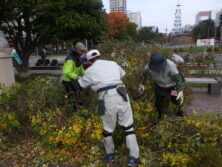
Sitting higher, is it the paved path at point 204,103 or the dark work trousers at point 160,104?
the dark work trousers at point 160,104

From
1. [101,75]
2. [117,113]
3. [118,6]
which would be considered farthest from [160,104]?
[118,6]

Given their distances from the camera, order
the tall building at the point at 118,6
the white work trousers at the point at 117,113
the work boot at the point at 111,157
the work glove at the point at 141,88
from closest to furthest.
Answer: the white work trousers at the point at 117,113 → the work boot at the point at 111,157 → the work glove at the point at 141,88 → the tall building at the point at 118,6

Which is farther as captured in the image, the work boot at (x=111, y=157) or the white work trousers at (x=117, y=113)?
the work boot at (x=111, y=157)

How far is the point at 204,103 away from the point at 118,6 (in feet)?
171

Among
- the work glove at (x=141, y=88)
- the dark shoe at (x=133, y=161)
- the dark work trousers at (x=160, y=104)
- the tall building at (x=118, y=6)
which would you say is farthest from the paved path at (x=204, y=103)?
the tall building at (x=118, y=6)

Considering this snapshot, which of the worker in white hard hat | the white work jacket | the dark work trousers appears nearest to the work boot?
the worker in white hard hat

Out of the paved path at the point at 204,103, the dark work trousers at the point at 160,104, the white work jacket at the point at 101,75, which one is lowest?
the paved path at the point at 204,103

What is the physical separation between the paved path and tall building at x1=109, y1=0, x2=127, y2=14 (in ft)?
160

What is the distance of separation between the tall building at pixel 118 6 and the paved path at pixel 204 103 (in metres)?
48.7

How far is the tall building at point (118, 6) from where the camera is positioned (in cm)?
5150

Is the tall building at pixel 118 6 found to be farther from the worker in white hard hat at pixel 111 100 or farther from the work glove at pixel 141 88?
the worker in white hard hat at pixel 111 100

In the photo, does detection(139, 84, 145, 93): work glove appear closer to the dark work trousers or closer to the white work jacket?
the dark work trousers

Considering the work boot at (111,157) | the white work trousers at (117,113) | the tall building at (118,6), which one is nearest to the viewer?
the white work trousers at (117,113)

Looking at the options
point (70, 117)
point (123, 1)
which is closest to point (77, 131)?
point (70, 117)
